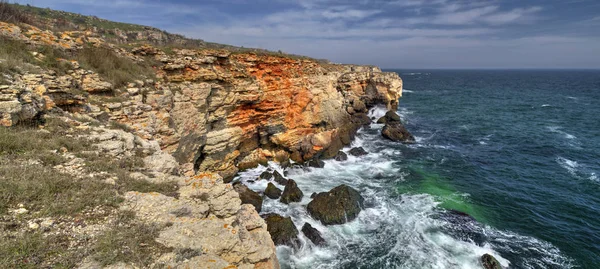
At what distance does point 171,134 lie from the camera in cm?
1462

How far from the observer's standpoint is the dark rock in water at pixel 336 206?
1662 centimetres

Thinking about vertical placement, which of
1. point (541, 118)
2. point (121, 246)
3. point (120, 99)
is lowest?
point (541, 118)

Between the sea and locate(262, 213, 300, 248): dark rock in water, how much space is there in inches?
16.4

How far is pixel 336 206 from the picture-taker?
17125 millimetres

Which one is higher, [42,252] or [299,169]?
[42,252]

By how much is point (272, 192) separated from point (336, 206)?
506 centimetres

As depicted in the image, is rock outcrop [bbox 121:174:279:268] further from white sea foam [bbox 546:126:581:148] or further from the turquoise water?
white sea foam [bbox 546:126:581:148]

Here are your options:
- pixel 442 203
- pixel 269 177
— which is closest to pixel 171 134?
pixel 269 177

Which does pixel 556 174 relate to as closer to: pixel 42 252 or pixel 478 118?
pixel 478 118

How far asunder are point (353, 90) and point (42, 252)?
41.9 m

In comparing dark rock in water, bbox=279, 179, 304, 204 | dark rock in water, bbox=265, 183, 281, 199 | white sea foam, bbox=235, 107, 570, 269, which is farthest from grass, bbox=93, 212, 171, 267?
dark rock in water, bbox=265, 183, 281, 199

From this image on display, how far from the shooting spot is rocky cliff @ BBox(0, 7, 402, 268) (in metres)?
5.47

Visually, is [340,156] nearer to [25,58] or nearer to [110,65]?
[110,65]

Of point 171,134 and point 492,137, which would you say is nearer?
point 171,134
